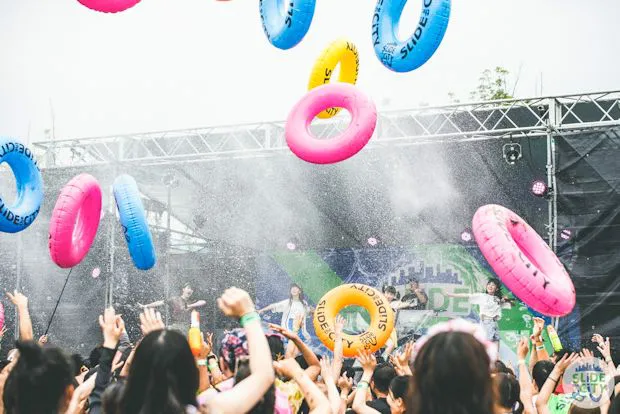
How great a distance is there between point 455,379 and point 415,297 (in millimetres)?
10292

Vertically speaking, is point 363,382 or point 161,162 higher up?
point 161,162

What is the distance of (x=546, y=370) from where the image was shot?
4422 millimetres

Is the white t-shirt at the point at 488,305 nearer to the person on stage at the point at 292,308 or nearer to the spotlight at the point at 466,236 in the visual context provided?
the spotlight at the point at 466,236

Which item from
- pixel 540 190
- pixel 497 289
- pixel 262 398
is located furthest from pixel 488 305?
pixel 262 398

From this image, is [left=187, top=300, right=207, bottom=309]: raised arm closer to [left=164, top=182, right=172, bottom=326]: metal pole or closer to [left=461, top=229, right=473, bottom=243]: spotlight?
[left=164, top=182, right=172, bottom=326]: metal pole

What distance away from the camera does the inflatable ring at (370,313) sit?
20.9 ft

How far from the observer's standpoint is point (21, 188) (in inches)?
300

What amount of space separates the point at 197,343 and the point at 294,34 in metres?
3.04

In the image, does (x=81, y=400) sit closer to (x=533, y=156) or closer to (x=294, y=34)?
(x=294, y=34)

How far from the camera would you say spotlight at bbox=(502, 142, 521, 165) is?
10672mm

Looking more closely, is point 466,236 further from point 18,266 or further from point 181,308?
point 18,266

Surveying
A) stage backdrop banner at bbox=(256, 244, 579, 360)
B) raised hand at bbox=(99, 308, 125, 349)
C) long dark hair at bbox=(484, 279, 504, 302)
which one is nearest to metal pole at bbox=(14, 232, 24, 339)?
stage backdrop banner at bbox=(256, 244, 579, 360)

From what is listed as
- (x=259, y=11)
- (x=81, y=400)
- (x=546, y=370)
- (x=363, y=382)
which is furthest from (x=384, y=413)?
(x=259, y=11)

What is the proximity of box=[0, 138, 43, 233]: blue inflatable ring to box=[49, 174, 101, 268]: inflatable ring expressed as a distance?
0.99 ft
